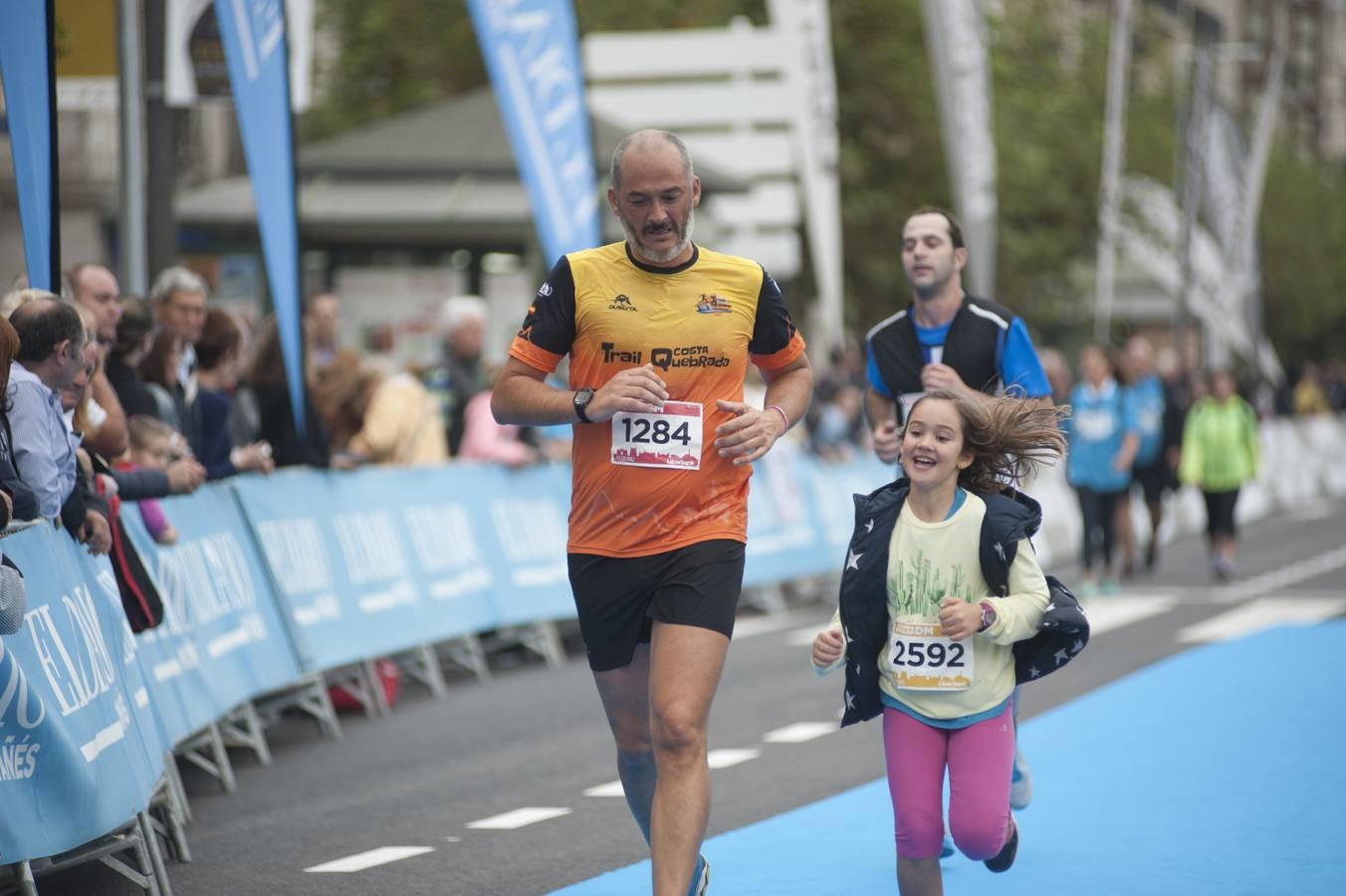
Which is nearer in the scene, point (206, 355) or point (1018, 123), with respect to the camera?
point (206, 355)

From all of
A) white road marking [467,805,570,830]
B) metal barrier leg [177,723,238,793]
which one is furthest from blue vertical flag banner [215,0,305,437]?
white road marking [467,805,570,830]

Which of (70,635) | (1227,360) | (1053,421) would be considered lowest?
(1227,360)

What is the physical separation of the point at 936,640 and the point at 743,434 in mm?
790

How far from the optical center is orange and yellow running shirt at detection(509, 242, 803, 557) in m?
5.54

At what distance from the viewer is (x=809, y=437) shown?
2080cm

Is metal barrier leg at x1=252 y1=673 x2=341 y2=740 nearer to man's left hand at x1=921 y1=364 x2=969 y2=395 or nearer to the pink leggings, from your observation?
man's left hand at x1=921 y1=364 x2=969 y2=395

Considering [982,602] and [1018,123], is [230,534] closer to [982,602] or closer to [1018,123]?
[982,602]

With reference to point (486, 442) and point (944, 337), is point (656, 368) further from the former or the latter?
point (486, 442)

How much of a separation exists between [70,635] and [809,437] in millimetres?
14653

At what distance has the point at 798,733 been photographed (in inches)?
411

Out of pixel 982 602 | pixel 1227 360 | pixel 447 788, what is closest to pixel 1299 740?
pixel 447 788

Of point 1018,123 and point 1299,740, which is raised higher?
point 1018,123

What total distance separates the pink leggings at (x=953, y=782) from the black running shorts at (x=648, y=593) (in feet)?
1.93

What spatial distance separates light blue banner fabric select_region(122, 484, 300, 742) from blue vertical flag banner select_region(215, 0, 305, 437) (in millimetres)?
1661
